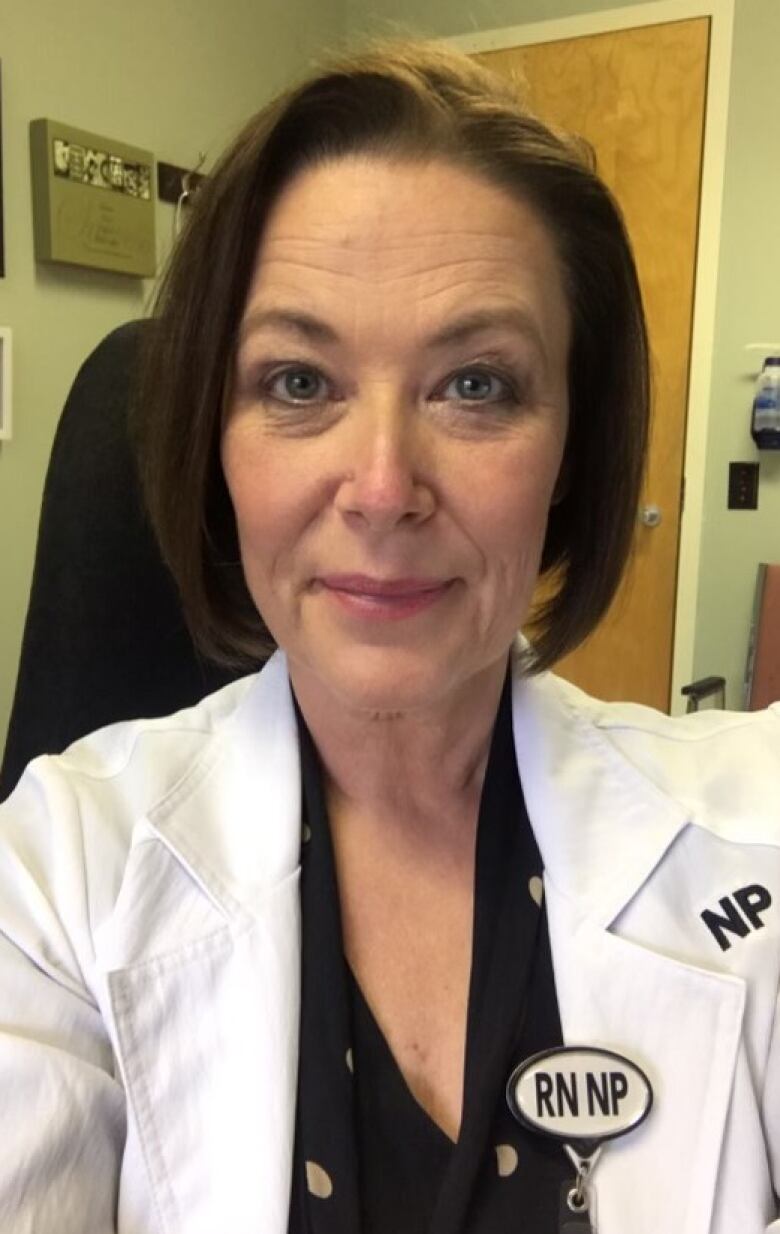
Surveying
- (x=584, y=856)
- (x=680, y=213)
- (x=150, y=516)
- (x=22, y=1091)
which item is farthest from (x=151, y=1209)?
(x=680, y=213)

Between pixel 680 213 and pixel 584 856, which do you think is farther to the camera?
pixel 680 213

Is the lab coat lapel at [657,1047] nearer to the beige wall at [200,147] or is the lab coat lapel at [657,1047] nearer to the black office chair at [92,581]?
the black office chair at [92,581]

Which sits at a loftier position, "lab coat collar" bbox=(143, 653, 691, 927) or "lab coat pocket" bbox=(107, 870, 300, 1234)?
"lab coat collar" bbox=(143, 653, 691, 927)

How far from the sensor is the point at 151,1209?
75 centimetres

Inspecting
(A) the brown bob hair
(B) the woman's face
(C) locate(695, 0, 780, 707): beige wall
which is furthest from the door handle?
(B) the woman's face

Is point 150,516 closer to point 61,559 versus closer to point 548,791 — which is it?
point 61,559

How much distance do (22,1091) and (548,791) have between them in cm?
48

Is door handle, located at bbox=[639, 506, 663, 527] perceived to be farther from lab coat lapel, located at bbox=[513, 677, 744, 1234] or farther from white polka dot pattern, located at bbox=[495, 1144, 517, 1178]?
white polka dot pattern, located at bbox=[495, 1144, 517, 1178]

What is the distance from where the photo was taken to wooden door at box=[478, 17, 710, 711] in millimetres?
2854

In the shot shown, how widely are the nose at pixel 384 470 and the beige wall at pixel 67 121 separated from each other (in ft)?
4.64

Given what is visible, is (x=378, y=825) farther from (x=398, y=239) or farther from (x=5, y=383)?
(x=5, y=383)

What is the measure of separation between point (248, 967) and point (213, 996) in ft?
0.11

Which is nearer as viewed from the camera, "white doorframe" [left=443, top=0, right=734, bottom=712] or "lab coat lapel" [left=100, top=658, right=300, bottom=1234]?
"lab coat lapel" [left=100, top=658, right=300, bottom=1234]

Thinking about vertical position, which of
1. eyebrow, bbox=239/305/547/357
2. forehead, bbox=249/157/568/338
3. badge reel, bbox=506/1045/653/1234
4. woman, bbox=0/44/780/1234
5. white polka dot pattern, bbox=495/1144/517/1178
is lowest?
white polka dot pattern, bbox=495/1144/517/1178
